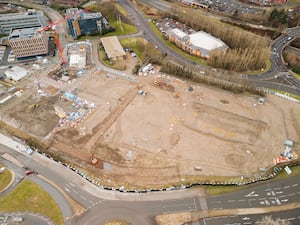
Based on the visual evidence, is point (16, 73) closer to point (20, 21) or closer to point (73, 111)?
point (73, 111)

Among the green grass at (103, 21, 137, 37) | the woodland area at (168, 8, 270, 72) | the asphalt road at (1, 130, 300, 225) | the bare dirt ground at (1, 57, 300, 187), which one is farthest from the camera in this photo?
the green grass at (103, 21, 137, 37)

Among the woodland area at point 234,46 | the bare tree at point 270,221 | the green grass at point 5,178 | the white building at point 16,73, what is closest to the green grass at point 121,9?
the woodland area at point 234,46

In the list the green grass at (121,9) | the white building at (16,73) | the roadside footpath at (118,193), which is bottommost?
the roadside footpath at (118,193)

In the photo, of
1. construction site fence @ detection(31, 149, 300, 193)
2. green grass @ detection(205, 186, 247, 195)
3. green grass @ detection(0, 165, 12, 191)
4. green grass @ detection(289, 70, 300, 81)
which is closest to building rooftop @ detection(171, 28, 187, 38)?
green grass @ detection(289, 70, 300, 81)

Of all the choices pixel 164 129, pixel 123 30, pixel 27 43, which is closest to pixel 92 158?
pixel 164 129

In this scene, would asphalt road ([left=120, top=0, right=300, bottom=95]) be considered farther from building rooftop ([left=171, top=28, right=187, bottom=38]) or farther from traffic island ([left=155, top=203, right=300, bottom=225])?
traffic island ([left=155, top=203, right=300, bottom=225])

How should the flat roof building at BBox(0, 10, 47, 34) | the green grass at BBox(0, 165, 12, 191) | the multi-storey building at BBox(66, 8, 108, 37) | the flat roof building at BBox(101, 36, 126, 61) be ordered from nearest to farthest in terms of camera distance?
1. the green grass at BBox(0, 165, 12, 191)
2. the flat roof building at BBox(101, 36, 126, 61)
3. the multi-storey building at BBox(66, 8, 108, 37)
4. the flat roof building at BBox(0, 10, 47, 34)

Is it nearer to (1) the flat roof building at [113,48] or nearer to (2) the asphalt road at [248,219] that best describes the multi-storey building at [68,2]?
(1) the flat roof building at [113,48]
